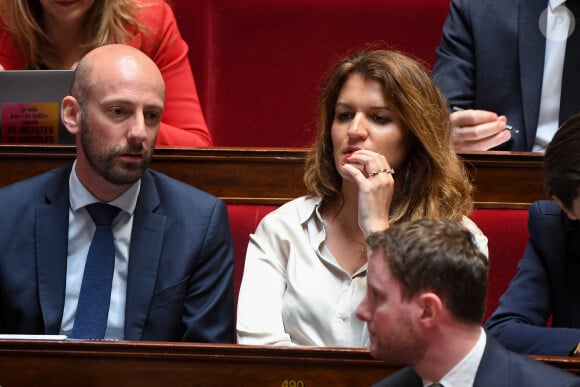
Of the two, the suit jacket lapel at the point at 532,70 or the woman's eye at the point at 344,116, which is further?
the suit jacket lapel at the point at 532,70

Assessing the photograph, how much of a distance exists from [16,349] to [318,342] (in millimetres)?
251

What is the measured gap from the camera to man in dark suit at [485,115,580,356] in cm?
84

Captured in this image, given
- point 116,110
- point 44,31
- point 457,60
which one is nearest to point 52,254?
point 116,110

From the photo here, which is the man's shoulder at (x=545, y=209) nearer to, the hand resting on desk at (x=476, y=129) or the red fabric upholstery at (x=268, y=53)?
the hand resting on desk at (x=476, y=129)

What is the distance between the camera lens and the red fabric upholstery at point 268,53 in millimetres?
1339

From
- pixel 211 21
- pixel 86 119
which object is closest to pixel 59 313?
pixel 86 119

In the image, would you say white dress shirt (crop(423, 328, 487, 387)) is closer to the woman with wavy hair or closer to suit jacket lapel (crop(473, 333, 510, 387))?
suit jacket lapel (crop(473, 333, 510, 387))

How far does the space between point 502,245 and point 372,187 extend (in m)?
0.21

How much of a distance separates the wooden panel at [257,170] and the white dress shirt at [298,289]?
4.8 inches

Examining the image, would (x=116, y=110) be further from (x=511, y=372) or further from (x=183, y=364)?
(x=511, y=372)

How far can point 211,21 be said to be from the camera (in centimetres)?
134

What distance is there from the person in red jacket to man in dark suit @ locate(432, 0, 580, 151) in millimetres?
291

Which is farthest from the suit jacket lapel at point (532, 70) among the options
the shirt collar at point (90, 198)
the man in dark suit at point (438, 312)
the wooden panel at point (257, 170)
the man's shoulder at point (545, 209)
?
the man in dark suit at point (438, 312)

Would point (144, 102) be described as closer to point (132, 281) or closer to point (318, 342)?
point (132, 281)
